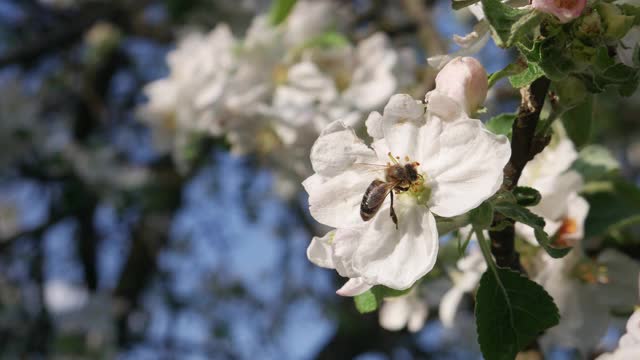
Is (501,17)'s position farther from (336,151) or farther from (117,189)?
(117,189)

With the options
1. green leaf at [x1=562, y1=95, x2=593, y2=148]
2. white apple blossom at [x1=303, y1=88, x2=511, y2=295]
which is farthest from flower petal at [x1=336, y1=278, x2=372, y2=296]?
green leaf at [x1=562, y1=95, x2=593, y2=148]

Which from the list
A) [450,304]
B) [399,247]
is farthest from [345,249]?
[450,304]

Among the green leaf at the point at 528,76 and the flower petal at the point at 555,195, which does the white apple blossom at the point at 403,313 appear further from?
the green leaf at the point at 528,76

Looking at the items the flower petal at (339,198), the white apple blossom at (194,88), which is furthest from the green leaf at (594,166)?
the white apple blossom at (194,88)

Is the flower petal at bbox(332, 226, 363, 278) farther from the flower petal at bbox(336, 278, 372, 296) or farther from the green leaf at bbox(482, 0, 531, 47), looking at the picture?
the green leaf at bbox(482, 0, 531, 47)

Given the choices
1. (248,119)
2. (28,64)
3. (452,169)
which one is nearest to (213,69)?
(248,119)

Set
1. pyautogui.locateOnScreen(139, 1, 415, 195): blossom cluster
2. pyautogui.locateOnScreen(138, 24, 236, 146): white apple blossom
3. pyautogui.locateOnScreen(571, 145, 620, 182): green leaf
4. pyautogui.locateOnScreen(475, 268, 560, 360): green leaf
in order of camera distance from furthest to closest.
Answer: pyautogui.locateOnScreen(138, 24, 236, 146): white apple blossom → pyautogui.locateOnScreen(139, 1, 415, 195): blossom cluster → pyautogui.locateOnScreen(571, 145, 620, 182): green leaf → pyautogui.locateOnScreen(475, 268, 560, 360): green leaf

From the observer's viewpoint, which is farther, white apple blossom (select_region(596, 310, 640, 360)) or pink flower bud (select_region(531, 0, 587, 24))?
white apple blossom (select_region(596, 310, 640, 360))

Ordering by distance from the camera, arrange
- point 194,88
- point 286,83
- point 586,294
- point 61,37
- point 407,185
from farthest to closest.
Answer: point 61,37
point 194,88
point 286,83
point 586,294
point 407,185
